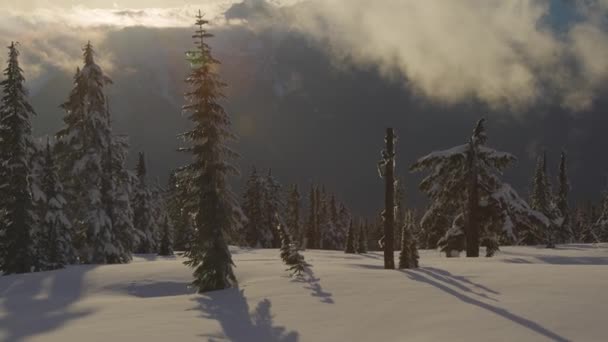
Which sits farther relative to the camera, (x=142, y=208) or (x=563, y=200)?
(x=563, y=200)

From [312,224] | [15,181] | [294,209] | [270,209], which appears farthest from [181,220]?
[15,181]

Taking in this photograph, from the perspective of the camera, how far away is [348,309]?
15.2m

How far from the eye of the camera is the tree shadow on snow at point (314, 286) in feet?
54.9

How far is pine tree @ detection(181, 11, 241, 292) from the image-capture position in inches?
884

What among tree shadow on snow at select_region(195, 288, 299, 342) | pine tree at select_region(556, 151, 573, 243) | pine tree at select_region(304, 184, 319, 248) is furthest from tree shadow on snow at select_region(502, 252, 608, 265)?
pine tree at select_region(304, 184, 319, 248)

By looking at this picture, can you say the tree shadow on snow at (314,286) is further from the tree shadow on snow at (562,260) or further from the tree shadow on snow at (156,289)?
the tree shadow on snow at (562,260)

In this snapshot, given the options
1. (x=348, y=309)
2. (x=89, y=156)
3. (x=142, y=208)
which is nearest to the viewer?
(x=348, y=309)

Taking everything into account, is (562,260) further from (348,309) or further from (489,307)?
(348,309)

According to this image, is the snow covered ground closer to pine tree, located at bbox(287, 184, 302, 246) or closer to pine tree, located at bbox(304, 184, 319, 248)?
pine tree, located at bbox(287, 184, 302, 246)

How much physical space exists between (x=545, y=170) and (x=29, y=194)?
197 feet

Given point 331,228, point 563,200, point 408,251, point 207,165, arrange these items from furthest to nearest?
point 331,228 < point 563,200 < point 408,251 < point 207,165

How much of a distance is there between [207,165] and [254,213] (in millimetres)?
53520

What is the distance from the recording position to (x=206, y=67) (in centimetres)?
2256

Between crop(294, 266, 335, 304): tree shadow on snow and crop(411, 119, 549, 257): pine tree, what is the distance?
1410 cm
